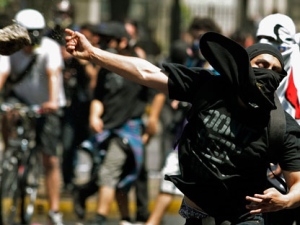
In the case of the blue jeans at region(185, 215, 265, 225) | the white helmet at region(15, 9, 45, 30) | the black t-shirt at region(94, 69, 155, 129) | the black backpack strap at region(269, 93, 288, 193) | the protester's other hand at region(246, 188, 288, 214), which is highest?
the black backpack strap at region(269, 93, 288, 193)

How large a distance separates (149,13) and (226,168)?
32303mm

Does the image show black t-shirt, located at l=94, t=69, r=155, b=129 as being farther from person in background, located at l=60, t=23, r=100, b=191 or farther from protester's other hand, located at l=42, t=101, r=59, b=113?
person in background, located at l=60, t=23, r=100, b=191

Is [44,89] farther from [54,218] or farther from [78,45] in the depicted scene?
[78,45]

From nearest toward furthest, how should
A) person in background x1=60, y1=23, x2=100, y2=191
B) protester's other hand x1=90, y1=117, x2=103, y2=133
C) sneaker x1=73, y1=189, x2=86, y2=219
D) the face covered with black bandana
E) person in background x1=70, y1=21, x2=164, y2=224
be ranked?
the face covered with black bandana
person in background x1=70, y1=21, x2=164, y2=224
protester's other hand x1=90, y1=117, x2=103, y2=133
sneaker x1=73, y1=189, x2=86, y2=219
person in background x1=60, y1=23, x2=100, y2=191

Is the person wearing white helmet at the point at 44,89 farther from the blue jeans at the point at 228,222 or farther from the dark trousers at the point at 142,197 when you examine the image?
the blue jeans at the point at 228,222

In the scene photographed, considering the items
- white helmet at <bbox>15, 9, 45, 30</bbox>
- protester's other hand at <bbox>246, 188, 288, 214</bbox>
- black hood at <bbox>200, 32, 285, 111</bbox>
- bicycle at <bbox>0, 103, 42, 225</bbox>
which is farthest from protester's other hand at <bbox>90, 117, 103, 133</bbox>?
protester's other hand at <bbox>246, 188, 288, 214</bbox>

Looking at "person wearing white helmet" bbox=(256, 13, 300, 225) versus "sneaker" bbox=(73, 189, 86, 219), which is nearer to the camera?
"person wearing white helmet" bbox=(256, 13, 300, 225)

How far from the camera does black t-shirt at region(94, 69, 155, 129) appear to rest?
39.3 feet

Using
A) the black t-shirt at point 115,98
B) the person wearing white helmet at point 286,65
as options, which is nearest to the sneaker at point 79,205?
the black t-shirt at point 115,98

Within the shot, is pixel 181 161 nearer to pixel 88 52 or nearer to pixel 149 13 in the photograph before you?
pixel 88 52

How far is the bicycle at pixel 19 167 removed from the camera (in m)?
12.7

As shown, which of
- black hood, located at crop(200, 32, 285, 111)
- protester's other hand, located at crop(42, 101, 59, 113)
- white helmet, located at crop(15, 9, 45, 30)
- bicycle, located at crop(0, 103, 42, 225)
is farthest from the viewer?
bicycle, located at crop(0, 103, 42, 225)

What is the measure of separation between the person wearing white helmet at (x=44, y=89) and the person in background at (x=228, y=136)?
215 inches

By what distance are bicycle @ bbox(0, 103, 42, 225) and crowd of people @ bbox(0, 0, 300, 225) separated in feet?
0.37
